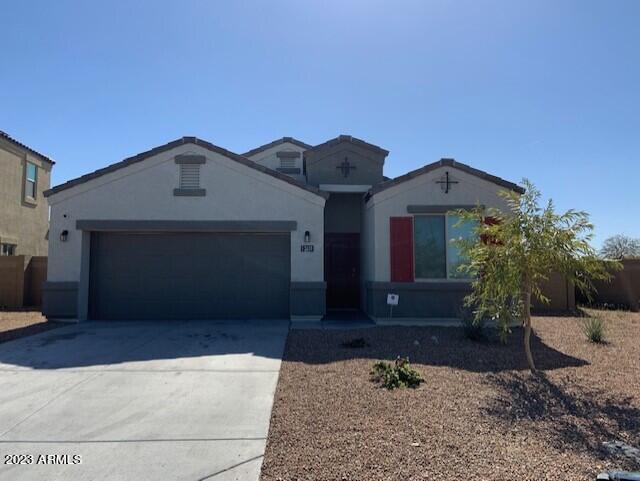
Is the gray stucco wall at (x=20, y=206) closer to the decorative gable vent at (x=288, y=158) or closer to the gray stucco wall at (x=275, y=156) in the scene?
the gray stucco wall at (x=275, y=156)

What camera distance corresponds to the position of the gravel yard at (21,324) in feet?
31.9

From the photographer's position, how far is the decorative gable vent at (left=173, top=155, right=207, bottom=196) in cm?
1155

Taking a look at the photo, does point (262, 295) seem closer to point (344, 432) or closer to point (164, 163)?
point (164, 163)

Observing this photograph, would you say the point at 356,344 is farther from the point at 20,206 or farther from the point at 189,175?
the point at 20,206

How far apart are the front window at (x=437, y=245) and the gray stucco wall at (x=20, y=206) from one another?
1579 cm

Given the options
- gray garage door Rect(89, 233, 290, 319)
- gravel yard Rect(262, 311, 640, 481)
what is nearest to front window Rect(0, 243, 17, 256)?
gray garage door Rect(89, 233, 290, 319)

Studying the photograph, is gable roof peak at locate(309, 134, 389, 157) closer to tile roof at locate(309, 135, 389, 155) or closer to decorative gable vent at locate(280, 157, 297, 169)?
tile roof at locate(309, 135, 389, 155)

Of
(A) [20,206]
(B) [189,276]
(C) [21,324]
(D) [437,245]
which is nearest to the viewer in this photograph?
(C) [21,324]

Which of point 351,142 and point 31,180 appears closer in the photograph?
point 351,142

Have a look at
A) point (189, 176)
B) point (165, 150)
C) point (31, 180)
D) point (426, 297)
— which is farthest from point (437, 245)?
point (31, 180)

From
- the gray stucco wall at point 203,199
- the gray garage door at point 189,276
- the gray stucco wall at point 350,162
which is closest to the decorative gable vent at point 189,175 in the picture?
the gray stucco wall at point 203,199

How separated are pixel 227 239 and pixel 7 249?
1146 centimetres

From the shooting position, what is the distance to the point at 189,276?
464 inches

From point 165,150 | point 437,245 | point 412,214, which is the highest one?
point 165,150
